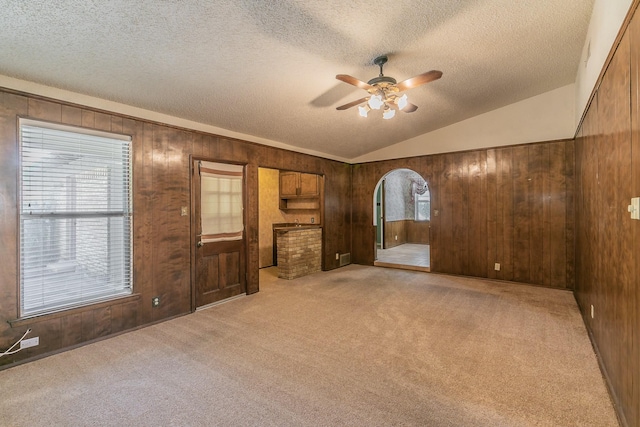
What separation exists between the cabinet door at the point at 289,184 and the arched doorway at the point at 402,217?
2549 millimetres

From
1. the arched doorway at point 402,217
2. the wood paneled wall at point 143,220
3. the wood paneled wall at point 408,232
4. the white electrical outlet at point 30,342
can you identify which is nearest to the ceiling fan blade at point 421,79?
the wood paneled wall at point 143,220

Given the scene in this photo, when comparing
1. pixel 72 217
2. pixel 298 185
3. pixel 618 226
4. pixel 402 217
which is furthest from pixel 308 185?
pixel 618 226

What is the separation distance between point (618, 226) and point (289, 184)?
587cm

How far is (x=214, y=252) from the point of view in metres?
4.14

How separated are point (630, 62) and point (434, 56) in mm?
1736

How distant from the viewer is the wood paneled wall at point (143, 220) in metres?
2.52

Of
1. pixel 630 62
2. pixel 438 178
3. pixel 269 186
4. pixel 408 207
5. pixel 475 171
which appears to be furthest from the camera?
pixel 408 207

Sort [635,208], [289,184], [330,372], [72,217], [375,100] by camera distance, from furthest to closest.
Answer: [289,184]
[72,217]
[375,100]
[330,372]
[635,208]

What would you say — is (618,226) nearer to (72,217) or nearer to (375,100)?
(375,100)

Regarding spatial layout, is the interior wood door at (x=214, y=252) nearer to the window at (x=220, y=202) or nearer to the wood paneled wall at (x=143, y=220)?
the window at (x=220, y=202)

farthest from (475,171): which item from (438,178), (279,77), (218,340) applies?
(218,340)

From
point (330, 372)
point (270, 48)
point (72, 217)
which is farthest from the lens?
point (72, 217)

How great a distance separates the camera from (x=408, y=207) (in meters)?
10.5

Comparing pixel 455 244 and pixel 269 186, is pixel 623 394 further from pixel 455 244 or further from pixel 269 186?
pixel 269 186
